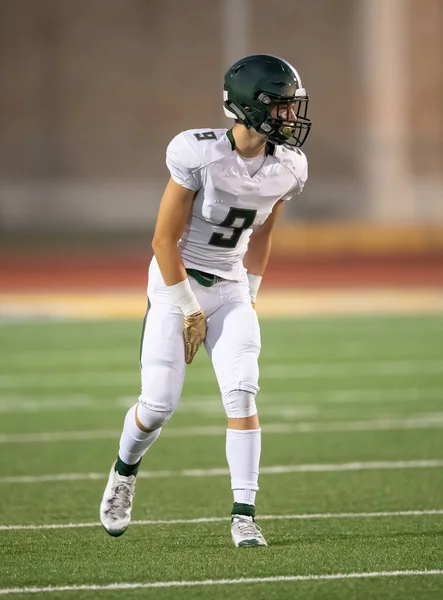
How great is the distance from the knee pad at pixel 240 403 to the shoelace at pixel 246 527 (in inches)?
15.2

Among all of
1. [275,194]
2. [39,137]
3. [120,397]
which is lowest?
[39,137]

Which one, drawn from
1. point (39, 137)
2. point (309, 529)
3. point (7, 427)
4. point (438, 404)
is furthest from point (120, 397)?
point (39, 137)

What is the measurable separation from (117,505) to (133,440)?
26 cm

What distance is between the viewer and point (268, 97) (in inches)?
173

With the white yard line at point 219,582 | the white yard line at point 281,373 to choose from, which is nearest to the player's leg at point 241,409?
the white yard line at point 219,582

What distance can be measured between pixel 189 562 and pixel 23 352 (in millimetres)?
6701

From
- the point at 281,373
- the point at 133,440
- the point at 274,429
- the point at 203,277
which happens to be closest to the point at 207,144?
the point at 203,277

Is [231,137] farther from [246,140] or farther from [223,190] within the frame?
A: [223,190]

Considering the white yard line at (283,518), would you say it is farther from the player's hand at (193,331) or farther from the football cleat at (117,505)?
the player's hand at (193,331)

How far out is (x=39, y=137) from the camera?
1196 inches

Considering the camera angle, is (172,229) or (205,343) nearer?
(172,229)

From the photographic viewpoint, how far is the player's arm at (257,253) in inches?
190

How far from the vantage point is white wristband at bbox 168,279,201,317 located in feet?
14.5

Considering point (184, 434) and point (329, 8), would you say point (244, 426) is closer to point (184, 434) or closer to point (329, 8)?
point (184, 434)
